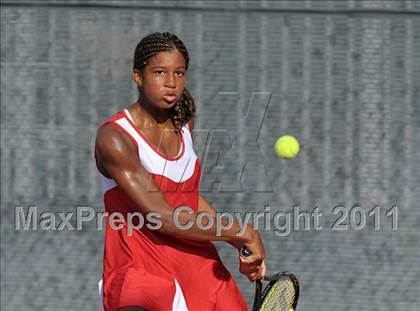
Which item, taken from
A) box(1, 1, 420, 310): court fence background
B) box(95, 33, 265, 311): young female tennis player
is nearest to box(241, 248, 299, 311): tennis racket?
box(95, 33, 265, 311): young female tennis player

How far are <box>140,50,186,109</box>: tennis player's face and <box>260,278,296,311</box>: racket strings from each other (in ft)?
2.67

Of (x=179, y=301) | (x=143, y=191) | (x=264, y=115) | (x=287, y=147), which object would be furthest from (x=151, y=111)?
(x=264, y=115)

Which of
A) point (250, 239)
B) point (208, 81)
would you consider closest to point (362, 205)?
point (208, 81)

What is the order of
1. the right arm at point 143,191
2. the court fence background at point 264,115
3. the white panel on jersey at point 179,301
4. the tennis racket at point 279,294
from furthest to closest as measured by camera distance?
the court fence background at point 264,115
the tennis racket at point 279,294
the white panel on jersey at point 179,301
the right arm at point 143,191

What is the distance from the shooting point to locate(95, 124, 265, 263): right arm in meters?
3.30

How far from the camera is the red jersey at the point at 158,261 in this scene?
339 cm

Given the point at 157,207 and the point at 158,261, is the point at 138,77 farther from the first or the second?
the point at 158,261

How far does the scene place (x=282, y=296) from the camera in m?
3.81

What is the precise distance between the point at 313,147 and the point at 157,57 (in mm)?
2224

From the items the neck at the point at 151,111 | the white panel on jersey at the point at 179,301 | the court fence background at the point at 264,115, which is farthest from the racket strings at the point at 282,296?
the court fence background at the point at 264,115

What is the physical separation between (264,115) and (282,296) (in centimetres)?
180

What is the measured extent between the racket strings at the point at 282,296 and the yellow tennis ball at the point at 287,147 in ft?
5.15

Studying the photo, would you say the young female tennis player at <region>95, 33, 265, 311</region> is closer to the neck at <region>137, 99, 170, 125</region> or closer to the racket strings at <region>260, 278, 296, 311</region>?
the neck at <region>137, 99, 170, 125</region>

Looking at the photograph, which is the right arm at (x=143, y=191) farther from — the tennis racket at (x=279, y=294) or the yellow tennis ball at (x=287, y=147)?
the yellow tennis ball at (x=287, y=147)
